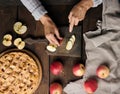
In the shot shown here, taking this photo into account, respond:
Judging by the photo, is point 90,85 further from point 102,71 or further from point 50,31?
point 50,31

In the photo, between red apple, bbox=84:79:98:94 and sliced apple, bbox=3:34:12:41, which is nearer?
red apple, bbox=84:79:98:94

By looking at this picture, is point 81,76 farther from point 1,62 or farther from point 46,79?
point 1,62

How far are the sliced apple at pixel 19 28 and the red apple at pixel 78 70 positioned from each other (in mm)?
266

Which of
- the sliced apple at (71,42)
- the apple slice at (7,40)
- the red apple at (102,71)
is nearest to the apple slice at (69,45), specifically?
the sliced apple at (71,42)

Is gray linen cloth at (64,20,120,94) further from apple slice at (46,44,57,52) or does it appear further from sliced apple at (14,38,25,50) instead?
sliced apple at (14,38,25,50)

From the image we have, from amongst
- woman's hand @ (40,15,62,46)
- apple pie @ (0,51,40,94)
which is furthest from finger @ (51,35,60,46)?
apple pie @ (0,51,40,94)

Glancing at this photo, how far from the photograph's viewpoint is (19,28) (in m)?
1.37

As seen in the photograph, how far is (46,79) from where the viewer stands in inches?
52.9

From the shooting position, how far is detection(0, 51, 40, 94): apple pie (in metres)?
1.32

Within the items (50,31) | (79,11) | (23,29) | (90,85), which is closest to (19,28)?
(23,29)

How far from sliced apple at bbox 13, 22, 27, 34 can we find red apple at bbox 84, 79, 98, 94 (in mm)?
343

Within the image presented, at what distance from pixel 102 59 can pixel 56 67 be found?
0.19m

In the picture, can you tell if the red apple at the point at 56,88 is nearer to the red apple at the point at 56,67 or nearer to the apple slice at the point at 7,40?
the red apple at the point at 56,67

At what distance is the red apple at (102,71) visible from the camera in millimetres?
1248
